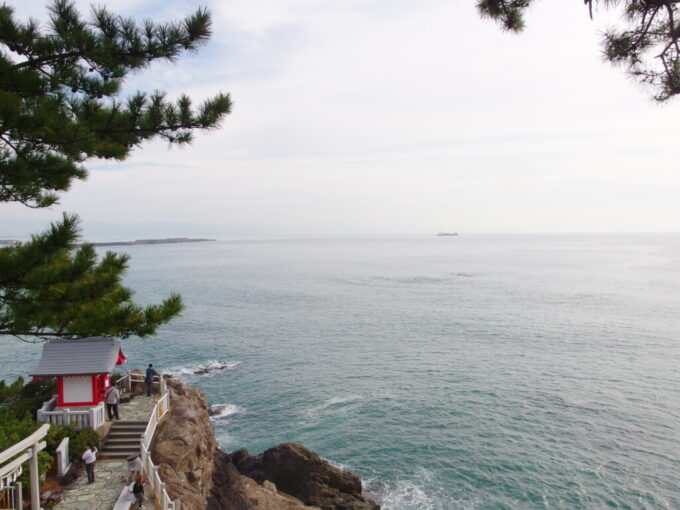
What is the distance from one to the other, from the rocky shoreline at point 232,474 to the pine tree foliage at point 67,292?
732cm

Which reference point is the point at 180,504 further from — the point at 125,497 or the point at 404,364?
the point at 404,364

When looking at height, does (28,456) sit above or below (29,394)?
above

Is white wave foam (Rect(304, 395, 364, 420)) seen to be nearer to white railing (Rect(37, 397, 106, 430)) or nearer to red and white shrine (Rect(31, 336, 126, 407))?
red and white shrine (Rect(31, 336, 126, 407))

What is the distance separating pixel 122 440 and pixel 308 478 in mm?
10683

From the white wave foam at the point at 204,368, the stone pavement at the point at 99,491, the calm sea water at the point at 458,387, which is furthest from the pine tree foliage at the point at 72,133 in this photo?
the white wave foam at the point at 204,368

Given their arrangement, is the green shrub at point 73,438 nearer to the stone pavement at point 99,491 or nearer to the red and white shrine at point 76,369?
the stone pavement at point 99,491

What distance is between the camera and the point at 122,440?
634 inches

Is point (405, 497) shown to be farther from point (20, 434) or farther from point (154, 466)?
point (20, 434)

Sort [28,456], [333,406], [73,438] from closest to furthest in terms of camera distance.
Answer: [28,456] < [73,438] < [333,406]

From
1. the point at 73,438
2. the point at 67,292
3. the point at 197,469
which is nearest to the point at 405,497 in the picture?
the point at 197,469

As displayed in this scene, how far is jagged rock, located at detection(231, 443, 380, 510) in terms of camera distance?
2231 centimetres

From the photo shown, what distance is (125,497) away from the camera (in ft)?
41.2

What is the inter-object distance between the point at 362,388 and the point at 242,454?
13.2m

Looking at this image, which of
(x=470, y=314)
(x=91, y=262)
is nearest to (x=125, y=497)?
(x=91, y=262)
